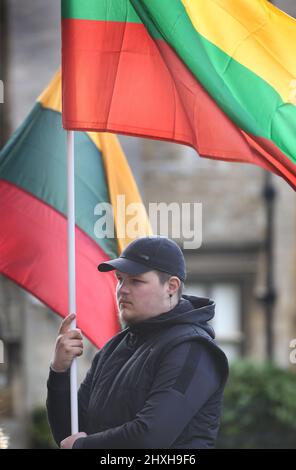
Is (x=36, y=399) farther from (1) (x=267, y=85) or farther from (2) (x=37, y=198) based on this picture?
(1) (x=267, y=85)

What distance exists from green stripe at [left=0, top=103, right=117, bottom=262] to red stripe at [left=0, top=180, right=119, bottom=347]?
0.36ft

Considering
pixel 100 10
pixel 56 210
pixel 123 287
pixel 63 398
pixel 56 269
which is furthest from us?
pixel 56 210

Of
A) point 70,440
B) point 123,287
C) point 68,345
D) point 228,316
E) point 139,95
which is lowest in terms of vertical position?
point 228,316

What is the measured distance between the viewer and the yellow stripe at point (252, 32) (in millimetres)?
5418

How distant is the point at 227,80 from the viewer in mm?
5387

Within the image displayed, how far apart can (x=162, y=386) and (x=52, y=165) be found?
A: 1.64m

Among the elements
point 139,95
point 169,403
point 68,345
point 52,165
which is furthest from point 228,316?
point 169,403

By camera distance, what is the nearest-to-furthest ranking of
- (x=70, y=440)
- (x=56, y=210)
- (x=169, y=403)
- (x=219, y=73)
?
1. (x=169, y=403)
2. (x=70, y=440)
3. (x=219, y=73)
4. (x=56, y=210)

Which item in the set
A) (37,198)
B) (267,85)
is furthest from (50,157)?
(267,85)

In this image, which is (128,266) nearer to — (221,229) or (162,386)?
(162,386)

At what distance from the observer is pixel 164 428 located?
462cm

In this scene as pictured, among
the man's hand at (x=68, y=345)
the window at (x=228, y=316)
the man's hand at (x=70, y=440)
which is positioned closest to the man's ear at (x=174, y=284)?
the man's hand at (x=68, y=345)

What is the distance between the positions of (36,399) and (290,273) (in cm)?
298

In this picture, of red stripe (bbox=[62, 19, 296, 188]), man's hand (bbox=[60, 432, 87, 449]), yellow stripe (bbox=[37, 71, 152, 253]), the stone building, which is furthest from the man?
the stone building
